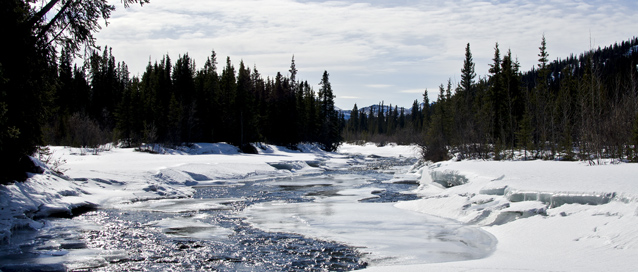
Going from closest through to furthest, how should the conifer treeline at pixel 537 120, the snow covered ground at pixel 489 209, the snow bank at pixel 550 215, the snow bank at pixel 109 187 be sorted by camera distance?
1. the snow bank at pixel 550 215
2. the snow covered ground at pixel 489 209
3. the snow bank at pixel 109 187
4. the conifer treeline at pixel 537 120

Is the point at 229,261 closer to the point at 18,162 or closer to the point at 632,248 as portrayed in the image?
the point at 632,248

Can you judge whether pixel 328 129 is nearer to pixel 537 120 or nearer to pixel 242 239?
pixel 537 120

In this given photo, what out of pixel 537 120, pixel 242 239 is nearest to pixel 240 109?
pixel 537 120

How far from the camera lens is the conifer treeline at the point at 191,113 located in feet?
132

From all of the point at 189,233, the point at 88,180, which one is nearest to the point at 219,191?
the point at 88,180

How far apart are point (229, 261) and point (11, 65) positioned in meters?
8.48

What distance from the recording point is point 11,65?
11.5 meters

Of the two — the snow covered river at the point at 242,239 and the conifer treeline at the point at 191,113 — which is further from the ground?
the conifer treeline at the point at 191,113

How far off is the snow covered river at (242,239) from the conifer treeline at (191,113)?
25888 millimetres

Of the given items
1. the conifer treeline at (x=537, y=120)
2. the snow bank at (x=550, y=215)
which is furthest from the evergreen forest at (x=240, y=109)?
the snow bank at (x=550, y=215)

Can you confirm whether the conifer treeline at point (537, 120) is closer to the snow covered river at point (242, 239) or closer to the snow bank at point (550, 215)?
the snow bank at point (550, 215)

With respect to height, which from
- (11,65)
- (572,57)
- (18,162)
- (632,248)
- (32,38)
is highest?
(572,57)

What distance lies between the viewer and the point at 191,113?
47.1 meters

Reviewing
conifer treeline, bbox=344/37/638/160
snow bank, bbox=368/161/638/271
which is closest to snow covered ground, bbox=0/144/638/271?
snow bank, bbox=368/161/638/271
